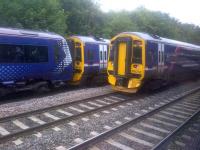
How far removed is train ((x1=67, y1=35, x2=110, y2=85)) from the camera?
16.2 meters

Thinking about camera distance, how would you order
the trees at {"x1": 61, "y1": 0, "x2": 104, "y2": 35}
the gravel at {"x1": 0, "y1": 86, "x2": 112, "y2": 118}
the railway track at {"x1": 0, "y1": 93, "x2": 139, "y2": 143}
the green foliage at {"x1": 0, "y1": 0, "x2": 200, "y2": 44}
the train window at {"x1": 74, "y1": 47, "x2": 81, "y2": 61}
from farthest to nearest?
the trees at {"x1": 61, "y1": 0, "x2": 104, "y2": 35} < the green foliage at {"x1": 0, "y1": 0, "x2": 200, "y2": 44} < the train window at {"x1": 74, "y1": 47, "x2": 81, "y2": 61} < the gravel at {"x1": 0, "y1": 86, "x2": 112, "y2": 118} < the railway track at {"x1": 0, "y1": 93, "x2": 139, "y2": 143}

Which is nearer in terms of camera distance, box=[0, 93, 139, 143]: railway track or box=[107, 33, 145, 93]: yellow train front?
box=[0, 93, 139, 143]: railway track

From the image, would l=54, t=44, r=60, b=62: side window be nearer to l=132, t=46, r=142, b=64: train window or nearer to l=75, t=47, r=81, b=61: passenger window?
l=75, t=47, r=81, b=61: passenger window

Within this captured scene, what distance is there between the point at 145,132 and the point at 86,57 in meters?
8.37

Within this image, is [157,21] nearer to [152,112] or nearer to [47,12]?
[47,12]

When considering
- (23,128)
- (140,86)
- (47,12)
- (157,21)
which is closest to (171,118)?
(140,86)

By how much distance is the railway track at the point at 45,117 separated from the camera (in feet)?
26.8

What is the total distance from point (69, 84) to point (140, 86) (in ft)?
15.7

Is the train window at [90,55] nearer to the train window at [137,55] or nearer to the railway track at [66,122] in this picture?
the train window at [137,55]

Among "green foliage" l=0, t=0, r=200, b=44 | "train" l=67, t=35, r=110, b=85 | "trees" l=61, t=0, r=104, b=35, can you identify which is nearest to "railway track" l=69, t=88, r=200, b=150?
"train" l=67, t=35, r=110, b=85

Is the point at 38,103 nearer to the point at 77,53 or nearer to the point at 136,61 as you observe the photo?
the point at 136,61

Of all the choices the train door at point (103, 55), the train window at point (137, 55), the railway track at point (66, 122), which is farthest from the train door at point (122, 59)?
the train door at point (103, 55)

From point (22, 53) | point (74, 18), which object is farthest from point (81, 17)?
point (22, 53)

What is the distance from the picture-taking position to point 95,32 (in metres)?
32.7
